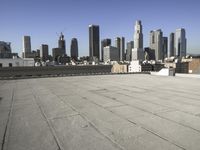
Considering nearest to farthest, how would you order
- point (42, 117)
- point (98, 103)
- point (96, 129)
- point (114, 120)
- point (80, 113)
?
point (96, 129), point (114, 120), point (42, 117), point (80, 113), point (98, 103)

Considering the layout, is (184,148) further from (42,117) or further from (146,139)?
(42,117)

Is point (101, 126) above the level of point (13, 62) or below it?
below

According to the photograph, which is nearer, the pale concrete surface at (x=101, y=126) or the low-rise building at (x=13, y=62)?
the pale concrete surface at (x=101, y=126)

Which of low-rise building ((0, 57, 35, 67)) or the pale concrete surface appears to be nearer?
the pale concrete surface

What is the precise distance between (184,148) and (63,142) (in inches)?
117

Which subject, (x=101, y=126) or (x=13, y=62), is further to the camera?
(x=13, y=62)

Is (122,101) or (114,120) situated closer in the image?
(114,120)

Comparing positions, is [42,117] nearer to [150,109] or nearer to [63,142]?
[63,142]

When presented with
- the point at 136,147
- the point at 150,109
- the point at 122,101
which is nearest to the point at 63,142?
the point at 136,147

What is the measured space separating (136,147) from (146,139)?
0.59 m

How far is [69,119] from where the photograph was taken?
7320mm

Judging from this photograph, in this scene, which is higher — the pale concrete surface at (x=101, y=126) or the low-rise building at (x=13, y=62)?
the low-rise building at (x=13, y=62)

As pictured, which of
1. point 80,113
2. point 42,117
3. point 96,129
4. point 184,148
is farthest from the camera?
point 80,113

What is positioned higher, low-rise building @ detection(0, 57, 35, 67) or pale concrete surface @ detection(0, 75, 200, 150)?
low-rise building @ detection(0, 57, 35, 67)
